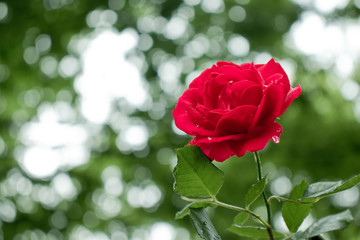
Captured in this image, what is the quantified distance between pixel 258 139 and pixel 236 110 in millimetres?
43

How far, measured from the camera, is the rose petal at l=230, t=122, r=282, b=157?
19.2 inches

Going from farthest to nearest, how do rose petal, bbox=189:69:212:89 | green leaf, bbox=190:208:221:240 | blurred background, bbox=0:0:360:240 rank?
1. blurred background, bbox=0:0:360:240
2. rose petal, bbox=189:69:212:89
3. green leaf, bbox=190:208:221:240

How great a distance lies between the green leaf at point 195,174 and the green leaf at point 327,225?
12 cm

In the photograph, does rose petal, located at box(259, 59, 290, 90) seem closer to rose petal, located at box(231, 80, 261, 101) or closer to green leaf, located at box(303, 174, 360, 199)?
rose petal, located at box(231, 80, 261, 101)

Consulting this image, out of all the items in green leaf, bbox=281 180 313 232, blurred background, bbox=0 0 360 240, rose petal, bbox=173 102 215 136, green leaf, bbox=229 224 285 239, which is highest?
rose petal, bbox=173 102 215 136

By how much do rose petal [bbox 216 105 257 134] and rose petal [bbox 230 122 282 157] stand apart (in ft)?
0.05

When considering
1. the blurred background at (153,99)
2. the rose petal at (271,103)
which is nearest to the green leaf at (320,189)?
the rose petal at (271,103)

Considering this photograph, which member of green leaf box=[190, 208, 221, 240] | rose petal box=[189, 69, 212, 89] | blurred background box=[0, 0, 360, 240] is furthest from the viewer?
blurred background box=[0, 0, 360, 240]

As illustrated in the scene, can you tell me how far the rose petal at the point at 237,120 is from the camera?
51cm

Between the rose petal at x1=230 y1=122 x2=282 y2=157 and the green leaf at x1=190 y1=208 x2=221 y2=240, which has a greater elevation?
the rose petal at x1=230 y1=122 x2=282 y2=157

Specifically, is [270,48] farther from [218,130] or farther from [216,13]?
[218,130]

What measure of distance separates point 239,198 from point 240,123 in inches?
133

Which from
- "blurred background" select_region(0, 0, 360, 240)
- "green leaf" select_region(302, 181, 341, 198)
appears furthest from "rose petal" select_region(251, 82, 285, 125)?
"blurred background" select_region(0, 0, 360, 240)

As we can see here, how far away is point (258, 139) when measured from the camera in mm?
501
